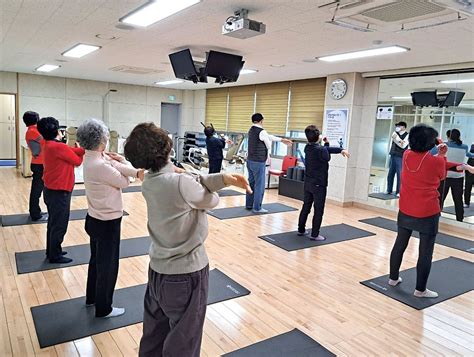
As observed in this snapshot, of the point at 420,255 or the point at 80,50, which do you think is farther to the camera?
the point at 80,50

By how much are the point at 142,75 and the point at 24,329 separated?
23.6ft

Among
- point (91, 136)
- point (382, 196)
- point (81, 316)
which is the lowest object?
A: point (81, 316)

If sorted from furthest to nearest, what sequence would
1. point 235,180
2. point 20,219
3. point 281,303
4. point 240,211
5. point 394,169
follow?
point 394,169 < point 240,211 < point 20,219 < point 281,303 < point 235,180

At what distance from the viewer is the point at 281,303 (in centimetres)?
315

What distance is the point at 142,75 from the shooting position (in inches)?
346

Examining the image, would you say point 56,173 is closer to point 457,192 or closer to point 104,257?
point 104,257

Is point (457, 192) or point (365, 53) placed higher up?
point (365, 53)

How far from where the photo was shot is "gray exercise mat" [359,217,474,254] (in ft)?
16.1

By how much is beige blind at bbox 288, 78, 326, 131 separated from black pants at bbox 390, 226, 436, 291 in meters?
4.67

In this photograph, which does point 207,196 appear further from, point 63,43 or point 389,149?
point 389,149

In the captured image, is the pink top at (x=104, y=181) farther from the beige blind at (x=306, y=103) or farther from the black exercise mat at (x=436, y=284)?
the beige blind at (x=306, y=103)

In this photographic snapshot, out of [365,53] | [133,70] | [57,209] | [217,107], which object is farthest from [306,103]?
[57,209]

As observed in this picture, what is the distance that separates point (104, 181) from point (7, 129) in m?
11.6

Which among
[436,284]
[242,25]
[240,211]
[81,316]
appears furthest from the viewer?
[240,211]
